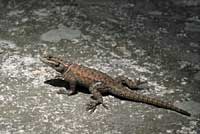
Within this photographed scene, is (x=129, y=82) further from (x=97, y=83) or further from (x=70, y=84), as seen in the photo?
(x=70, y=84)

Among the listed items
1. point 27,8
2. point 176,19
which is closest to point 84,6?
point 27,8

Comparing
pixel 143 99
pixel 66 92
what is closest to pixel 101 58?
pixel 66 92

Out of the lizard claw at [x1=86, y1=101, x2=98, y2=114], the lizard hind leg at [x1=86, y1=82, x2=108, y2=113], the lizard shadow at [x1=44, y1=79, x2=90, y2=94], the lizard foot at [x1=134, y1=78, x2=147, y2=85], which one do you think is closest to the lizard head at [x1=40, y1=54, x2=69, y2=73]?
the lizard shadow at [x1=44, y1=79, x2=90, y2=94]

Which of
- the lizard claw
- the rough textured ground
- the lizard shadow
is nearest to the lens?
the rough textured ground

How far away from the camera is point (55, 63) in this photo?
4141 millimetres

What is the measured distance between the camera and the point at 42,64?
4418 mm

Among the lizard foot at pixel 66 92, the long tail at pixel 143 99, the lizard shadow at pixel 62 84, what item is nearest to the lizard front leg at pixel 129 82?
the long tail at pixel 143 99

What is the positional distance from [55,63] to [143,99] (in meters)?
0.78

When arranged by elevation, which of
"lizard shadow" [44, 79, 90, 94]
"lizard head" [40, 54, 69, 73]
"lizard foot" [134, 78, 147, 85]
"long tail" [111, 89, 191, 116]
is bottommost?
"lizard shadow" [44, 79, 90, 94]

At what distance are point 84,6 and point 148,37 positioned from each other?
0.91m

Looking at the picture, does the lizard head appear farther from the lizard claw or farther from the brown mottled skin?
the lizard claw

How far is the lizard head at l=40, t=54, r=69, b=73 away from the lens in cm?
413

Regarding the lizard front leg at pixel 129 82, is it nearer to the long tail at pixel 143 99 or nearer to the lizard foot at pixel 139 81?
the lizard foot at pixel 139 81

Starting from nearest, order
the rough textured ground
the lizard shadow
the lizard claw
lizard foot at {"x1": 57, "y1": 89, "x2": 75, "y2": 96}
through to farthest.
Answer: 1. the rough textured ground
2. the lizard claw
3. lizard foot at {"x1": 57, "y1": 89, "x2": 75, "y2": 96}
4. the lizard shadow
